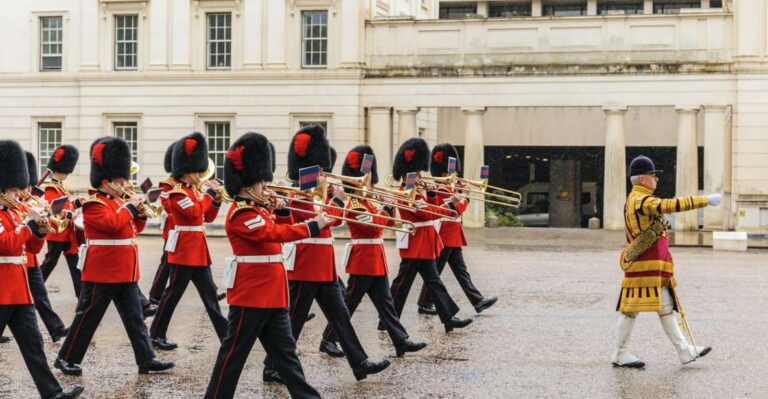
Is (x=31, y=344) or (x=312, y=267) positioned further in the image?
(x=312, y=267)

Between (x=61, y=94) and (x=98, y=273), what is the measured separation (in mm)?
27442

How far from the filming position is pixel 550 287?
52.5 feet

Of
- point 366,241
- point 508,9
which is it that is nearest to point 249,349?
point 366,241

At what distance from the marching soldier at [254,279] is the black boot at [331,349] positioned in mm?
2411

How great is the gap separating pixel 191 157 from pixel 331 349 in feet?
6.87

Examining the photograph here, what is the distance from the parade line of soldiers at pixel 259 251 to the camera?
7645 mm

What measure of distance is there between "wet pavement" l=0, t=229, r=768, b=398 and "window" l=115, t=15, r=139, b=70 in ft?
62.4

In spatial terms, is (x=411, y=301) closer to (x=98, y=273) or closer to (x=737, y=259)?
(x=98, y=273)

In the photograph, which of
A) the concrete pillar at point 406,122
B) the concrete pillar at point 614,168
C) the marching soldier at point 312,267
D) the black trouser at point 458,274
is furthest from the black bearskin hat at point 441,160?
the concrete pillar at point 406,122

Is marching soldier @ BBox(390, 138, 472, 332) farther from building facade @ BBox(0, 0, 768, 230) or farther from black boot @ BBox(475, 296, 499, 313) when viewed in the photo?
building facade @ BBox(0, 0, 768, 230)

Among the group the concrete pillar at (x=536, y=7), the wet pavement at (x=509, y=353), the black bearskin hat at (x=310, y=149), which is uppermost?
the concrete pillar at (x=536, y=7)

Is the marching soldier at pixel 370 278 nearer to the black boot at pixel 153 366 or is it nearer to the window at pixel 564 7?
the black boot at pixel 153 366

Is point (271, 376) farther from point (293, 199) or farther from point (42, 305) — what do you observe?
point (42, 305)

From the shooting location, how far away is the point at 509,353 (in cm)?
1034
